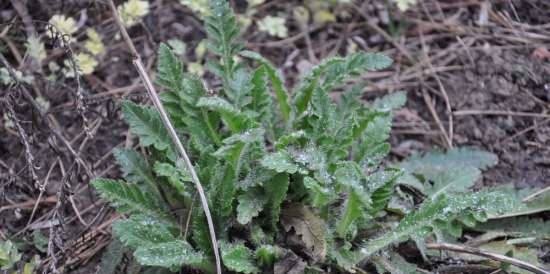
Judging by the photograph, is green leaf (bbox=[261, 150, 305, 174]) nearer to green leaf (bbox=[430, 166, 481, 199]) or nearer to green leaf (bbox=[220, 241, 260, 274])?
green leaf (bbox=[220, 241, 260, 274])

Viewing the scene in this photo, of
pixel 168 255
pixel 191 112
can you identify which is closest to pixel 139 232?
pixel 168 255

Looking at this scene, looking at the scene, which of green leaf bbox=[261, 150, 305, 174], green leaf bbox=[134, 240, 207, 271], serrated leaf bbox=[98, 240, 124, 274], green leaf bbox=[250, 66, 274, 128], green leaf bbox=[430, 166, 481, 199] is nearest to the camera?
green leaf bbox=[134, 240, 207, 271]

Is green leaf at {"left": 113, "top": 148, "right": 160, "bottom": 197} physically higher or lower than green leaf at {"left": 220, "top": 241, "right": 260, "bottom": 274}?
higher

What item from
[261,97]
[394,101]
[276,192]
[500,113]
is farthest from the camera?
[500,113]

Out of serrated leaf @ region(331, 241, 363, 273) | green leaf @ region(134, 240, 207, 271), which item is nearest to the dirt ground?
green leaf @ region(134, 240, 207, 271)

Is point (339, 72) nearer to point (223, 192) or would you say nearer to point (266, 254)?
point (223, 192)

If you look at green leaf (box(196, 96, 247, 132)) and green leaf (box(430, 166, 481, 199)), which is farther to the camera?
green leaf (box(430, 166, 481, 199))

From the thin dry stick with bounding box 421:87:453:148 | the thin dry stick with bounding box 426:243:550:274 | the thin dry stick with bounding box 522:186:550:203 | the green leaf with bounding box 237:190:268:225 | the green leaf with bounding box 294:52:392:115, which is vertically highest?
the green leaf with bounding box 294:52:392:115

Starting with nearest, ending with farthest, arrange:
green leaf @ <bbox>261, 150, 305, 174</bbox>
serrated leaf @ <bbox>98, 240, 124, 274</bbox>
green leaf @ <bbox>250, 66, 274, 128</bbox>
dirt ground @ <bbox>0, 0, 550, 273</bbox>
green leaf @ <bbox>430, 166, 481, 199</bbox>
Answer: green leaf @ <bbox>261, 150, 305, 174</bbox>, serrated leaf @ <bbox>98, 240, 124, 274</bbox>, green leaf @ <bbox>250, 66, 274, 128</bbox>, green leaf @ <bbox>430, 166, 481, 199</bbox>, dirt ground @ <bbox>0, 0, 550, 273</bbox>
